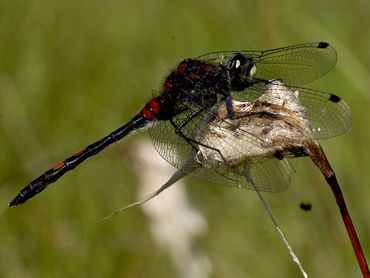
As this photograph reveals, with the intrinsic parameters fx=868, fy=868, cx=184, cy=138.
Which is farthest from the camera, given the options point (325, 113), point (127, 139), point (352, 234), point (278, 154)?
point (127, 139)

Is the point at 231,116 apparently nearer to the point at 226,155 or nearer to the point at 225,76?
the point at 226,155

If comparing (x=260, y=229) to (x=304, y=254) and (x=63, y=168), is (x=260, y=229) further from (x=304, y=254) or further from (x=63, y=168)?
(x=63, y=168)

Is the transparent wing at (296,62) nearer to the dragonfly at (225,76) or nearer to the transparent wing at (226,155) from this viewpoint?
the dragonfly at (225,76)

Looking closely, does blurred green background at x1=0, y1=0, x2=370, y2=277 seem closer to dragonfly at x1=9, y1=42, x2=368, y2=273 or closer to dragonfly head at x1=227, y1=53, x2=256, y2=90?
dragonfly at x1=9, y1=42, x2=368, y2=273

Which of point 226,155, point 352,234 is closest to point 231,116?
point 226,155

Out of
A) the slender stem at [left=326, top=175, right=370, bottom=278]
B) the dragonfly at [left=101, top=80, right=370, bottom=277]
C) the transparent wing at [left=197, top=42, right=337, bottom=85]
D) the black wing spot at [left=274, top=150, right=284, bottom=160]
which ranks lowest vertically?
the slender stem at [left=326, top=175, right=370, bottom=278]

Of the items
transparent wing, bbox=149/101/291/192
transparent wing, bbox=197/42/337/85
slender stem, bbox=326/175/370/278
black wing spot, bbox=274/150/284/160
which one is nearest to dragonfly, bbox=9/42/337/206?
transparent wing, bbox=197/42/337/85
